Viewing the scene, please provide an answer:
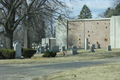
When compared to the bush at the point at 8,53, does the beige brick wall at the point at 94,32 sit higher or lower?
higher

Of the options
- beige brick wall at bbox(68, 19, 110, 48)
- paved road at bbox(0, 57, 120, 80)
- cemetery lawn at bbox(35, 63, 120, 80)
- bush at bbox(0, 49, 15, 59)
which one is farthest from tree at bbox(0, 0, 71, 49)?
beige brick wall at bbox(68, 19, 110, 48)

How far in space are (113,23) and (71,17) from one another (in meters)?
26.9

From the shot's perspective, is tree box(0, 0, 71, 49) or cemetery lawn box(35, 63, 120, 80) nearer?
cemetery lawn box(35, 63, 120, 80)

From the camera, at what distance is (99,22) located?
4959 centimetres

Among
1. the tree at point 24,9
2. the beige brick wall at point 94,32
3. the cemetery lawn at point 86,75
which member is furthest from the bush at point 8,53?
the beige brick wall at point 94,32

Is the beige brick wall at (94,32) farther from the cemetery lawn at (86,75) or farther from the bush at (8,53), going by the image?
the cemetery lawn at (86,75)

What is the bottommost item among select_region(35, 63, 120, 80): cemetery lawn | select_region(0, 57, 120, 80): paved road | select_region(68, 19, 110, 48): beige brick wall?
select_region(0, 57, 120, 80): paved road

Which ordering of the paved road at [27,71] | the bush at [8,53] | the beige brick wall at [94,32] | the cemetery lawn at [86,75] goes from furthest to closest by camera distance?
the beige brick wall at [94,32] < the bush at [8,53] < the paved road at [27,71] < the cemetery lawn at [86,75]

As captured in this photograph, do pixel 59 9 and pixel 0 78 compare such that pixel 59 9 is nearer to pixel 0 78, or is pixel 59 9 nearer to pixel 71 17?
pixel 71 17

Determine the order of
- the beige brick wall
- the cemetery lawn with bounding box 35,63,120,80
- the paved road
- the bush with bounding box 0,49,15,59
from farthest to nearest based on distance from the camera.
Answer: the beige brick wall, the bush with bounding box 0,49,15,59, the paved road, the cemetery lawn with bounding box 35,63,120,80

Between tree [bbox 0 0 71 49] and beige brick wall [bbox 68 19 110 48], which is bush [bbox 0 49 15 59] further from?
beige brick wall [bbox 68 19 110 48]

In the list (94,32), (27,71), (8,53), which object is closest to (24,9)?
(8,53)

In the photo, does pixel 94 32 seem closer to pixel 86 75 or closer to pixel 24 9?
pixel 24 9

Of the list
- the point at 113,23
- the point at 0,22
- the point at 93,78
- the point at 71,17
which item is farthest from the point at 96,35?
the point at 93,78
